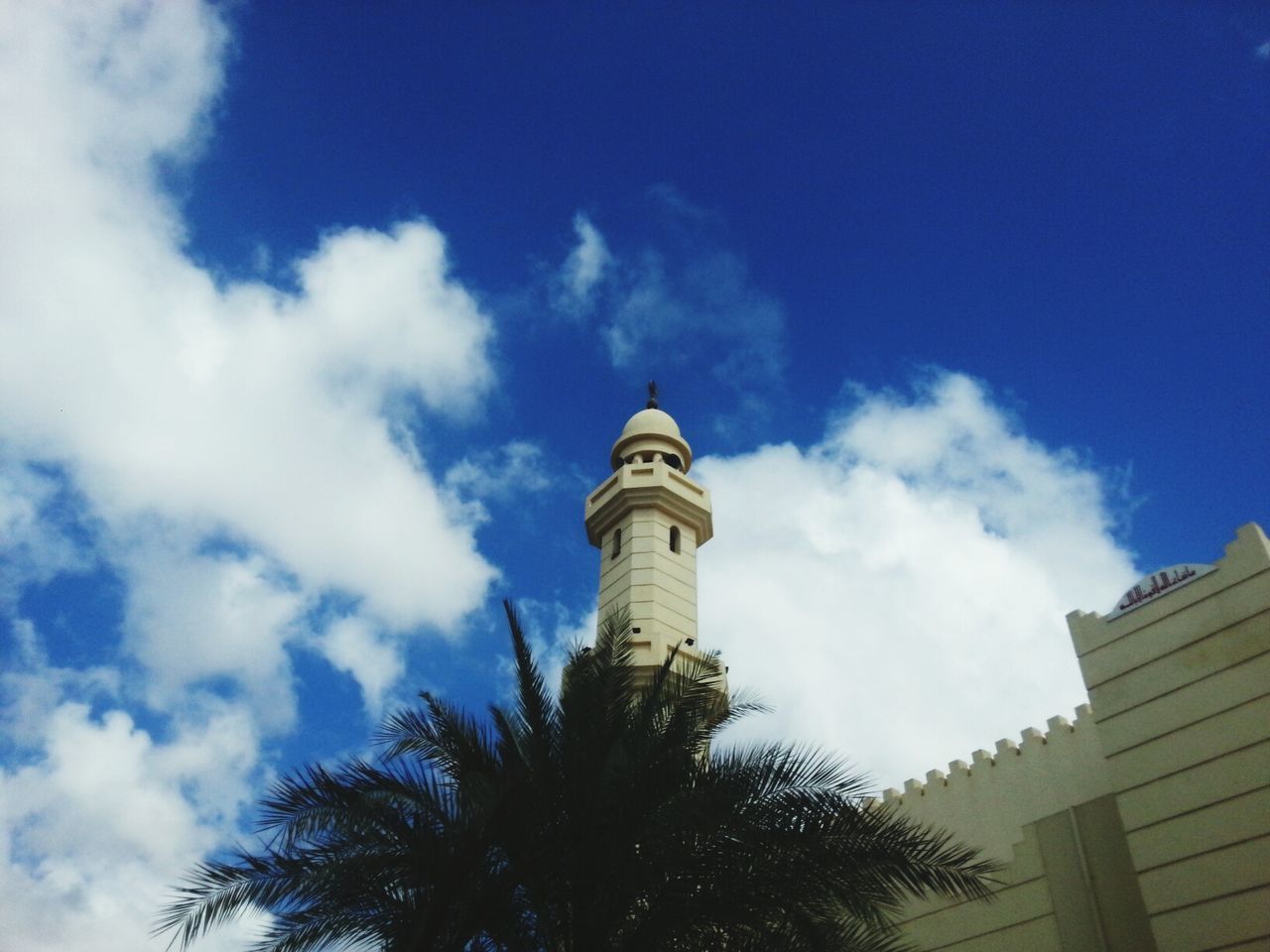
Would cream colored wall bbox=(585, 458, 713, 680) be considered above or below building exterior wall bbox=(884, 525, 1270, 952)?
above

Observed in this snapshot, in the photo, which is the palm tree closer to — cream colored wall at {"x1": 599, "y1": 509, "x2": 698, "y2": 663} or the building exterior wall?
the building exterior wall

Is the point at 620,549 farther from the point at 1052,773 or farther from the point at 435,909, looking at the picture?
the point at 435,909

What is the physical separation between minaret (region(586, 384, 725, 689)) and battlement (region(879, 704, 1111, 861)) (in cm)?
566

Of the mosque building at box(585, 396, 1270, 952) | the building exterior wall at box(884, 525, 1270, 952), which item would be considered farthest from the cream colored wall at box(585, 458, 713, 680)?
the building exterior wall at box(884, 525, 1270, 952)

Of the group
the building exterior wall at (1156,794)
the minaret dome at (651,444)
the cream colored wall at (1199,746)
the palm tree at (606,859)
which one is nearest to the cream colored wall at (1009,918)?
the building exterior wall at (1156,794)

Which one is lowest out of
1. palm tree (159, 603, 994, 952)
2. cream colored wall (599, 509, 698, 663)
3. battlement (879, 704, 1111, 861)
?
palm tree (159, 603, 994, 952)

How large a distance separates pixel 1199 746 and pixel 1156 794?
2.20ft

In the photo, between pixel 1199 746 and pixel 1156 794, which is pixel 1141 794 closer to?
pixel 1156 794

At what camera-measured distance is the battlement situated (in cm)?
1370

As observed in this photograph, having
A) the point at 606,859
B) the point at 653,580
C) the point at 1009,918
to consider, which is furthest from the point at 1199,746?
the point at 653,580

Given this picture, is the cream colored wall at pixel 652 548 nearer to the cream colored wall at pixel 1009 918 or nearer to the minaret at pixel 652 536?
the minaret at pixel 652 536

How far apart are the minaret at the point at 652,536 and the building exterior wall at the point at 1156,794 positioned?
24.5 feet

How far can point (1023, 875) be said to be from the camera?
13.5m

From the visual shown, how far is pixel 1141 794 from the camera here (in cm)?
1116
